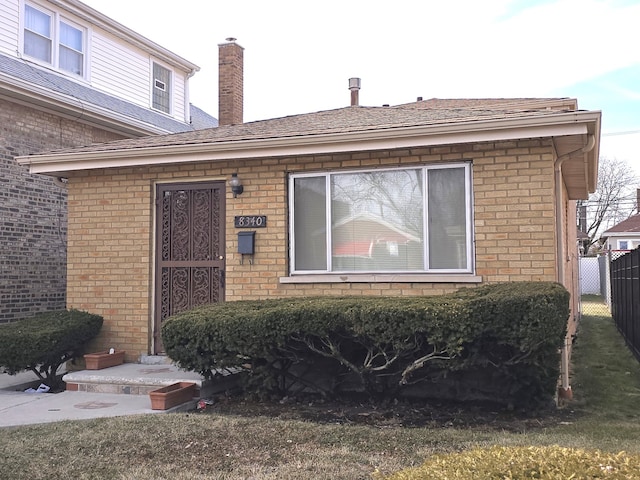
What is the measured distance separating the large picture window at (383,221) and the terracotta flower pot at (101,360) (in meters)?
2.81

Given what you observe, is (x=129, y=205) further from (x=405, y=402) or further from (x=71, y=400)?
(x=405, y=402)

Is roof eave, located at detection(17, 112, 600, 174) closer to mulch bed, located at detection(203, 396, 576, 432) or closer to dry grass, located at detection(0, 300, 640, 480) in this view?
mulch bed, located at detection(203, 396, 576, 432)

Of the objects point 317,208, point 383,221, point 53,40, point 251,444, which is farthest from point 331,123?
point 53,40

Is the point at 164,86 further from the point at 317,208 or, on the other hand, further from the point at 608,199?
the point at 608,199

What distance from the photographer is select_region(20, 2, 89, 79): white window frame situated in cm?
1329

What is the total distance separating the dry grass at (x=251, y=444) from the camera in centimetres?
465

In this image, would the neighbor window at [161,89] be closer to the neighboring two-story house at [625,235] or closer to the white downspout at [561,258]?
the white downspout at [561,258]

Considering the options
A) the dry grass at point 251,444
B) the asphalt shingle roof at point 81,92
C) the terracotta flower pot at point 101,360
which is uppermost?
the asphalt shingle roof at point 81,92

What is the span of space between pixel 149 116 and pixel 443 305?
12777mm

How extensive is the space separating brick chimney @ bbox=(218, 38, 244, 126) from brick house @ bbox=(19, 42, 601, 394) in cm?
285

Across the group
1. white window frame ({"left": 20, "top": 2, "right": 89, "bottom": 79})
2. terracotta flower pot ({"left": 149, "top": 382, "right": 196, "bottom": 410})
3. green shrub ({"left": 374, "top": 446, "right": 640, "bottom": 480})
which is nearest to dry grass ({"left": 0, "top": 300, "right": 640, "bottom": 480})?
terracotta flower pot ({"left": 149, "top": 382, "right": 196, "bottom": 410})

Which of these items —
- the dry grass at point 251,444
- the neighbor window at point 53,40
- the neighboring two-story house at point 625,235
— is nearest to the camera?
the dry grass at point 251,444

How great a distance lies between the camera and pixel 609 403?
7.24 meters

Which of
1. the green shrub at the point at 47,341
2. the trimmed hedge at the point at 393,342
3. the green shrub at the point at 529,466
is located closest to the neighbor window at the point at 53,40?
the green shrub at the point at 47,341
